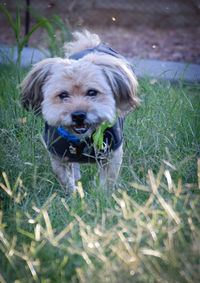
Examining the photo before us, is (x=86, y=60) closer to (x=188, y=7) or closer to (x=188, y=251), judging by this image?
(x=188, y=251)

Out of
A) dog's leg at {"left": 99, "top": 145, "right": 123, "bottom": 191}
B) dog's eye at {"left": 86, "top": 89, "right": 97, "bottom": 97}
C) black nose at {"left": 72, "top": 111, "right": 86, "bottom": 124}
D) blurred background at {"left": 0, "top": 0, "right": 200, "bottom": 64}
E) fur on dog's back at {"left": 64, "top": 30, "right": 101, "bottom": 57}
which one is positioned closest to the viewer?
black nose at {"left": 72, "top": 111, "right": 86, "bottom": 124}

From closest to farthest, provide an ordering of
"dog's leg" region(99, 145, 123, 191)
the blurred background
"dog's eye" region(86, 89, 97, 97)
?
"dog's eye" region(86, 89, 97, 97) < "dog's leg" region(99, 145, 123, 191) < the blurred background

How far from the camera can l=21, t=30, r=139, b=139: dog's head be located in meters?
2.80

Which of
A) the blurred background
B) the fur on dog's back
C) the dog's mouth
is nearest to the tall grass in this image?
the dog's mouth

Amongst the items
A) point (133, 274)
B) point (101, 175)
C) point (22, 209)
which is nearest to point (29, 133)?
point (101, 175)

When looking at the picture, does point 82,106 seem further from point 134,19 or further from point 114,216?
point 134,19

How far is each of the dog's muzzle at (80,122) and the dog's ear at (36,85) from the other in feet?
1.42

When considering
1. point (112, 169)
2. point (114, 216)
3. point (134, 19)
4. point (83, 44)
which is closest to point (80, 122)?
point (112, 169)

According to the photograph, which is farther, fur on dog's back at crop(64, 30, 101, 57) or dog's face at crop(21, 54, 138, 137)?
fur on dog's back at crop(64, 30, 101, 57)

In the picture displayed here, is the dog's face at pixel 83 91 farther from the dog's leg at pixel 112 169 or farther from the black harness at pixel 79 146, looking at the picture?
the dog's leg at pixel 112 169

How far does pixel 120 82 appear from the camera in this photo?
9.90 feet

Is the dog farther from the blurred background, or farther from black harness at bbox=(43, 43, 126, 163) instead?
the blurred background

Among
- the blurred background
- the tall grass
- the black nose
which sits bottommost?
the blurred background

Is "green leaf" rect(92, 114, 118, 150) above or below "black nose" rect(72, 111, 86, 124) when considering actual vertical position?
below
